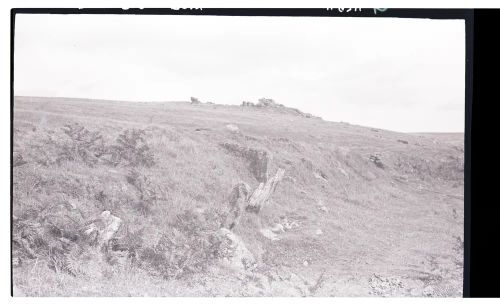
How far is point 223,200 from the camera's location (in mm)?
7926

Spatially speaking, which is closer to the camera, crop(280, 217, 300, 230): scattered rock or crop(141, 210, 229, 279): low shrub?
crop(141, 210, 229, 279): low shrub

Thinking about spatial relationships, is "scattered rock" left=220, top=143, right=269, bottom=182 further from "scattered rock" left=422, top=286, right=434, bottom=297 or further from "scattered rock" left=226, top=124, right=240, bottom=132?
"scattered rock" left=422, top=286, right=434, bottom=297

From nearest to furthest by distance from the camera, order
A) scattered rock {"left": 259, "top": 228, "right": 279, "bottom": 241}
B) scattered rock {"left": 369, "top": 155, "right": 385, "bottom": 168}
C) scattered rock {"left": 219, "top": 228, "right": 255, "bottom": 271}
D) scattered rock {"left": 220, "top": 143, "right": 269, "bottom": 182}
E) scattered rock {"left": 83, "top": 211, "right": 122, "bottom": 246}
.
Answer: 1. scattered rock {"left": 83, "top": 211, "right": 122, "bottom": 246}
2. scattered rock {"left": 219, "top": 228, "right": 255, "bottom": 271}
3. scattered rock {"left": 259, "top": 228, "right": 279, "bottom": 241}
4. scattered rock {"left": 220, "top": 143, "right": 269, "bottom": 182}
5. scattered rock {"left": 369, "top": 155, "right": 385, "bottom": 168}

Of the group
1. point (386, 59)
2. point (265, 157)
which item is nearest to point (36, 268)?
point (265, 157)

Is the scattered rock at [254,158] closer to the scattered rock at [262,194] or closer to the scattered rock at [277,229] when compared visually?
the scattered rock at [262,194]

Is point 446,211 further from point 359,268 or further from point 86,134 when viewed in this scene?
point 86,134

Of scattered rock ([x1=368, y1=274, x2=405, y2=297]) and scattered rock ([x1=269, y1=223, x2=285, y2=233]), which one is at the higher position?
scattered rock ([x1=269, y1=223, x2=285, y2=233])

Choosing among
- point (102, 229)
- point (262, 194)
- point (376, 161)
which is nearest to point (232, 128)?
point (262, 194)

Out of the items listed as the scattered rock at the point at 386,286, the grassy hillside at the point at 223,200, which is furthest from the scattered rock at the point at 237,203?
the scattered rock at the point at 386,286

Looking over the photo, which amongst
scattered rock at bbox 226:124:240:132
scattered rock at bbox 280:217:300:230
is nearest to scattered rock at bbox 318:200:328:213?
scattered rock at bbox 280:217:300:230

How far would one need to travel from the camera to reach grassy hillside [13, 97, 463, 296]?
7.75 m

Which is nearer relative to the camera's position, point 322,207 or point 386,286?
point 386,286

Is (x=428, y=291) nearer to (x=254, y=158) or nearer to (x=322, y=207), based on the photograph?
(x=322, y=207)

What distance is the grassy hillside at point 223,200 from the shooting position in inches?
305
